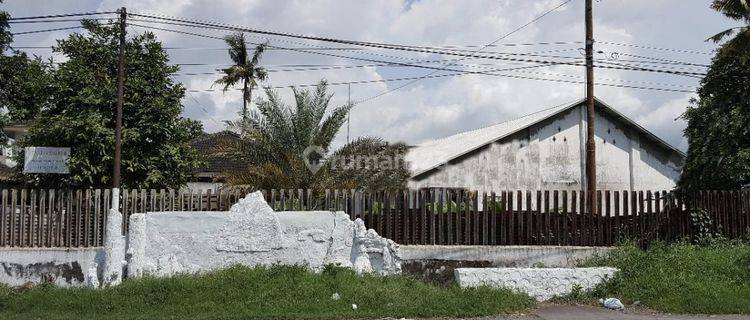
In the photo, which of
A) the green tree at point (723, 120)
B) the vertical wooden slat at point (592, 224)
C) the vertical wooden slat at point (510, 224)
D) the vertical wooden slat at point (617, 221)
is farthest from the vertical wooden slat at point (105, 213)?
the green tree at point (723, 120)

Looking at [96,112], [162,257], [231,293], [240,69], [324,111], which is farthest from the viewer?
[240,69]

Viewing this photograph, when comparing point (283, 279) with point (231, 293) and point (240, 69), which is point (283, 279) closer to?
point (231, 293)

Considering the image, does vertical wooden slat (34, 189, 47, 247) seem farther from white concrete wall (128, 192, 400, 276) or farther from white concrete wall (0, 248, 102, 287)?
white concrete wall (128, 192, 400, 276)

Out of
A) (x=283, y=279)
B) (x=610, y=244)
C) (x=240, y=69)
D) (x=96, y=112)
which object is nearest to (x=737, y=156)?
(x=610, y=244)

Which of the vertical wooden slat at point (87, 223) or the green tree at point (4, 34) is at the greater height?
the green tree at point (4, 34)

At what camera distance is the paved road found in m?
9.44

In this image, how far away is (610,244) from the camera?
12.6 meters

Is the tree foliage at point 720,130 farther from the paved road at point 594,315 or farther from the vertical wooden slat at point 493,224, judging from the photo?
the paved road at point 594,315

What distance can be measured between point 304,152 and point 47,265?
235 inches

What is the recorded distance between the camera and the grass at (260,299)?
9.36 meters


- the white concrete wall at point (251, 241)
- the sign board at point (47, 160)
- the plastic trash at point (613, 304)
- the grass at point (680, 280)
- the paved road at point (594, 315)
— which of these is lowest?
the paved road at point (594, 315)

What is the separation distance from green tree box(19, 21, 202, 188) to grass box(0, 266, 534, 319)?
155 inches

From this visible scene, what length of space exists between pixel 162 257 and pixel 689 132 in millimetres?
15845

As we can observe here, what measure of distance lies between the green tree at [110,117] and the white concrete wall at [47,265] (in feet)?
8.28
